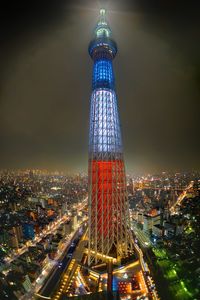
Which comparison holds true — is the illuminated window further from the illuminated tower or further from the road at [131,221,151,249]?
the road at [131,221,151,249]

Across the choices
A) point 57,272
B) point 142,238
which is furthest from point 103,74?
point 142,238

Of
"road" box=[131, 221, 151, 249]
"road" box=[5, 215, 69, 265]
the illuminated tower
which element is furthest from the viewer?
"road" box=[131, 221, 151, 249]

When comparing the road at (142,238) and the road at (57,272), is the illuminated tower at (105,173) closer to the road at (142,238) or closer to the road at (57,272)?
the road at (57,272)

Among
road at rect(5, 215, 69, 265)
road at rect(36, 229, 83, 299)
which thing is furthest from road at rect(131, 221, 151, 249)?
road at rect(5, 215, 69, 265)

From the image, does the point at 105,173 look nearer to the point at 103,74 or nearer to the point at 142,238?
the point at 103,74

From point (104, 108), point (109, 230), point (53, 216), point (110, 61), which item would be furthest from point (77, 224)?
point (110, 61)

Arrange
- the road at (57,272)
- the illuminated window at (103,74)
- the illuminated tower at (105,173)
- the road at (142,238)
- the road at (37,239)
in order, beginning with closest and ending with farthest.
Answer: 1. the road at (57,272)
2. the illuminated tower at (105,173)
3. the illuminated window at (103,74)
4. the road at (37,239)
5. the road at (142,238)

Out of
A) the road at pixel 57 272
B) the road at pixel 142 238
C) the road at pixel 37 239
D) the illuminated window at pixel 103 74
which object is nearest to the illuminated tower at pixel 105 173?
the illuminated window at pixel 103 74

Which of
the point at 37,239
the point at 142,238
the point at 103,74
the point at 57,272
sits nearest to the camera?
the point at 57,272
